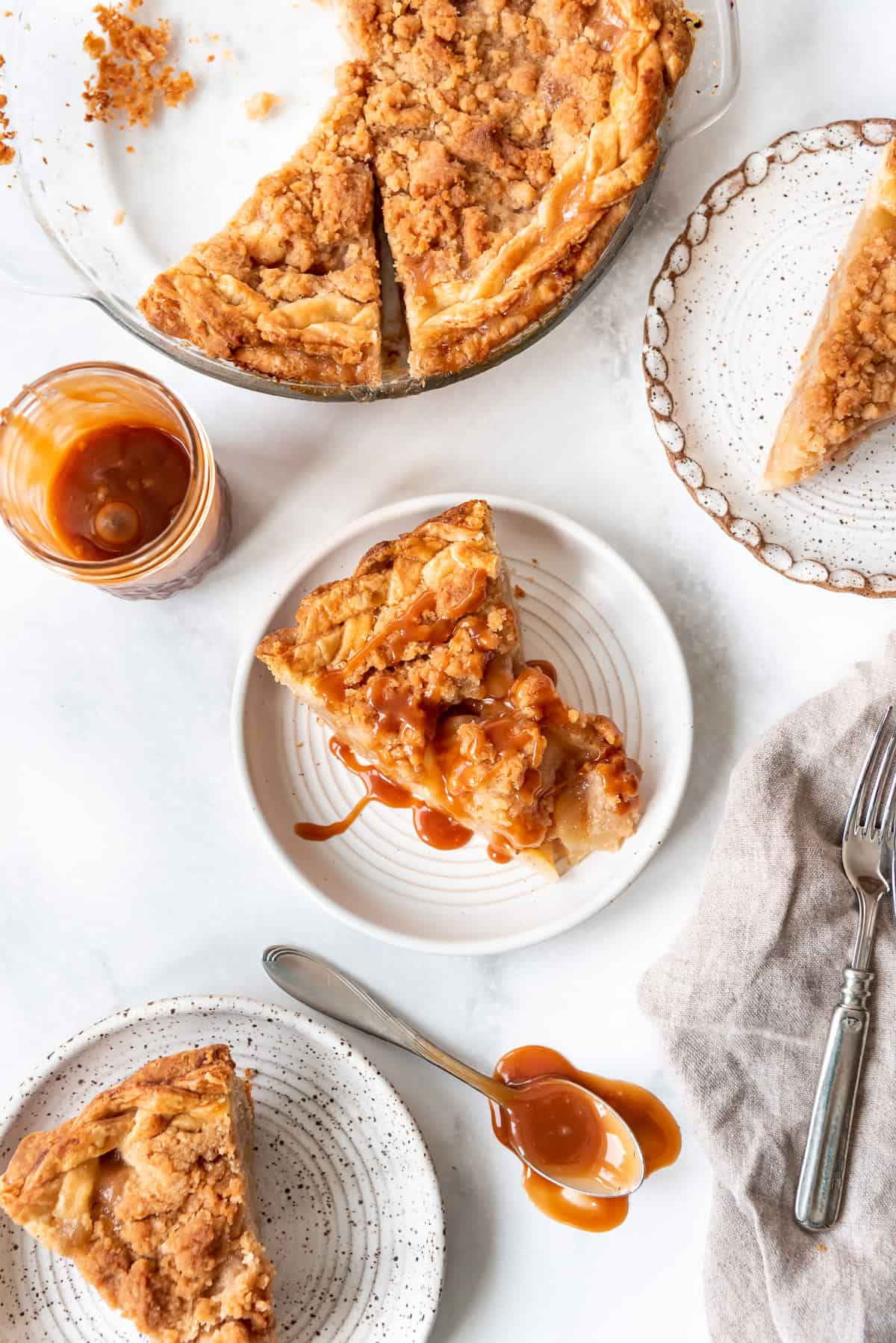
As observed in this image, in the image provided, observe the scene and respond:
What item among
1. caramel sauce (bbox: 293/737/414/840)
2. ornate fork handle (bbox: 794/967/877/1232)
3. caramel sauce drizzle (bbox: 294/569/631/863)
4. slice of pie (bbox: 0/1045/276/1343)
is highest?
caramel sauce drizzle (bbox: 294/569/631/863)

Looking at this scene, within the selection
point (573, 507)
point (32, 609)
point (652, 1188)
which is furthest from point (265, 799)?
point (652, 1188)

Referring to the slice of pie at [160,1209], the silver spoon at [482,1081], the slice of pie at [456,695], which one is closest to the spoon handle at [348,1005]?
the silver spoon at [482,1081]

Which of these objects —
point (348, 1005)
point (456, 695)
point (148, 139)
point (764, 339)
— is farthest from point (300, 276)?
point (348, 1005)

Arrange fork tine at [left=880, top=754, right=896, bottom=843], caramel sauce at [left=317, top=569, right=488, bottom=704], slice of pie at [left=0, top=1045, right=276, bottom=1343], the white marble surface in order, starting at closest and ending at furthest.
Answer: slice of pie at [left=0, top=1045, right=276, bottom=1343], caramel sauce at [left=317, top=569, right=488, bottom=704], fork tine at [left=880, top=754, right=896, bottom=843], the white marble surface

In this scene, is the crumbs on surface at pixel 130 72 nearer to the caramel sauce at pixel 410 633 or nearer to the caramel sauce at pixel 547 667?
the caramel sauce at pixel 410 633

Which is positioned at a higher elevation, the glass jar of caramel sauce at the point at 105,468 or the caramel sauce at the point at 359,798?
the glass jar of caramel sauce at the point at 105,468

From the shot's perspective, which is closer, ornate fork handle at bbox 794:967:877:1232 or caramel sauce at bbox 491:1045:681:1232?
ornate fork handle at bbox 794:967:877:1232

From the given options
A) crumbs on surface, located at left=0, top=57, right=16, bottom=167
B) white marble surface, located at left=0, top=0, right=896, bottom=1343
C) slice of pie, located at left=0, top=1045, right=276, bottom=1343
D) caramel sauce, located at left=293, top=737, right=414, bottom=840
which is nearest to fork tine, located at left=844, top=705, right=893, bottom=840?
white marble surface, located at left=0, top=0, right=896, bottom=1343

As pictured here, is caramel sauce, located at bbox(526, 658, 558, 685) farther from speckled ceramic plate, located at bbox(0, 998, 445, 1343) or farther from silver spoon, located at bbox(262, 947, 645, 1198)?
speckled ceramic plate, located at bbox(0, 998, 445, 1343)
